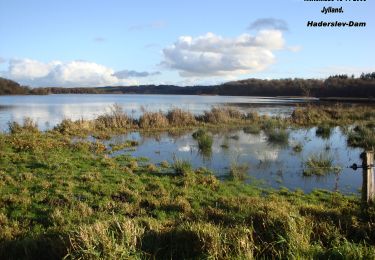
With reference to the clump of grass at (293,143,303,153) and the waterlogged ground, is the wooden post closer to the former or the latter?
the waterlogged ground

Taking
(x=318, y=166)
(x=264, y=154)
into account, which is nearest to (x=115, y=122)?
(x=264, y=154)

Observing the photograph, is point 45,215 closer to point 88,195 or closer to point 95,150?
point 88,195

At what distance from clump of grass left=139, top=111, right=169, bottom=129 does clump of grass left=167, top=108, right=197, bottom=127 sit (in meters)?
0.68

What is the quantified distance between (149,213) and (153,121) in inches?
708

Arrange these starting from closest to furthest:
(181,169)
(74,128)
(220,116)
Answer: (181,169)
(74,128)
(220,116)

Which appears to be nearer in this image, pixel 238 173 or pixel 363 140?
pixel 238 173

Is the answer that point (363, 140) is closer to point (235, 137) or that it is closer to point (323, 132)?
point (323, 132)

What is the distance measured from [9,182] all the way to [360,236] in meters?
8.23

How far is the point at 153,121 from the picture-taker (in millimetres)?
25500

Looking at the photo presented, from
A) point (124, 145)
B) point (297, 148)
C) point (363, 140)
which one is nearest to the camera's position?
point (297, 148)

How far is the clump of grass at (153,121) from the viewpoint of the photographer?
82.0 ft

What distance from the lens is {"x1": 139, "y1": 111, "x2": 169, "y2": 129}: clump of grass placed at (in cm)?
2498

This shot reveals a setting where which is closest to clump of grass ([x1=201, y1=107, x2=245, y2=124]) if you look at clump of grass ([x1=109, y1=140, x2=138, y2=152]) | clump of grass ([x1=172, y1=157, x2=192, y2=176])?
clump of grass ([x1=109, y1=140, x2=138, y2=152])

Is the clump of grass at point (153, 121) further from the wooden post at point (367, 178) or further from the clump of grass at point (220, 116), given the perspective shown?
the wooden post at point (367, 178)
